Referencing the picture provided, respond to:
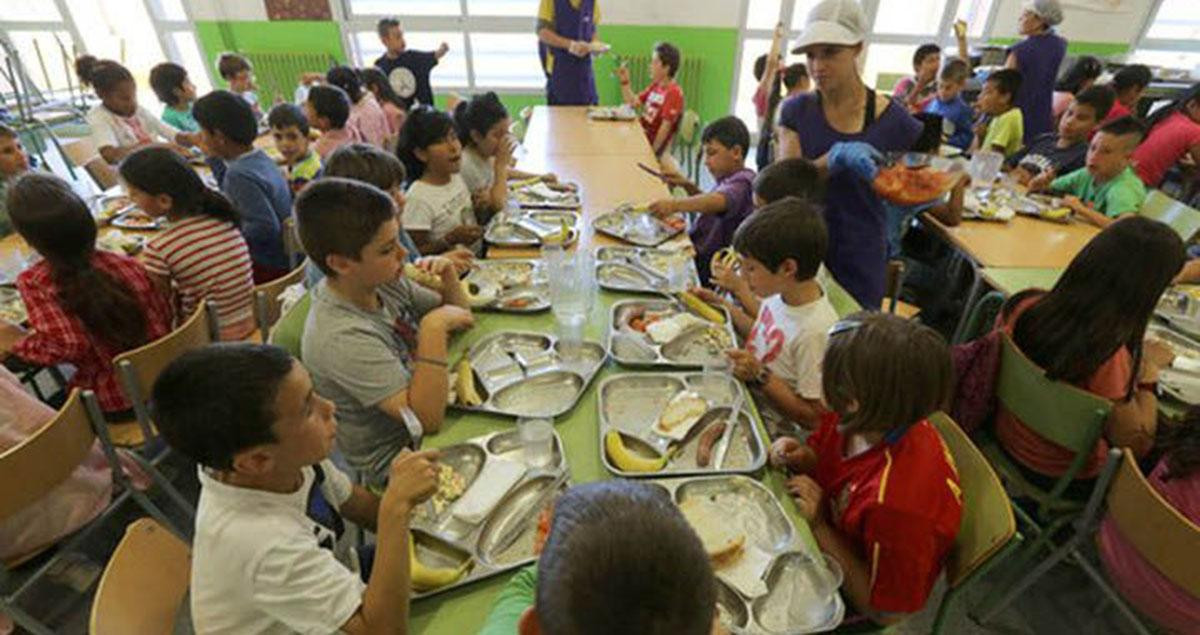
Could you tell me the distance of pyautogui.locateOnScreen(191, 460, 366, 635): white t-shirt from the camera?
1.00 metres

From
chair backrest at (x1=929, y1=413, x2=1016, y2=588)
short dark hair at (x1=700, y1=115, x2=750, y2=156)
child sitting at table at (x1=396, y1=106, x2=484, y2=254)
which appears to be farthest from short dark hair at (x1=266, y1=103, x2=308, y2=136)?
chair backrest at (x1=929, y1=413, x2=1016, y2=588)

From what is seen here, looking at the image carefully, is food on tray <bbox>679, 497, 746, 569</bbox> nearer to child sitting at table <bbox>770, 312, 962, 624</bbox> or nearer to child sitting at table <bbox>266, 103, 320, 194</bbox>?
child sitting at table <bbox>770, 312, 962, 624</bbox>

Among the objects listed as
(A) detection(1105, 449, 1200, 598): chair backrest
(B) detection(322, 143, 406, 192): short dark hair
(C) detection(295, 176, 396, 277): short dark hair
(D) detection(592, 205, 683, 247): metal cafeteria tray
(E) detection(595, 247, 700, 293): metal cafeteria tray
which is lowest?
(A) detection(1105, 449, 1200, 598): chair backrest

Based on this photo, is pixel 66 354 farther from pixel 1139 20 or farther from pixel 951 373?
pixel 1139 20

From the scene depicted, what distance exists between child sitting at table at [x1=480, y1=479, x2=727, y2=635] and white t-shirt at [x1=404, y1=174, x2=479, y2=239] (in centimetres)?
227

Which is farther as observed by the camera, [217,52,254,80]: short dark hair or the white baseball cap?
[217,52,254,80]: short dark hair

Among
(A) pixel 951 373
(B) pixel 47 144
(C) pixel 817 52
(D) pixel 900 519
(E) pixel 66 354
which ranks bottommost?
(B) pixel 47 144

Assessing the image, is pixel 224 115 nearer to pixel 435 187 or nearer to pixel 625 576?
pixel 435 187

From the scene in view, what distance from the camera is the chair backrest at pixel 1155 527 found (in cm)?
131

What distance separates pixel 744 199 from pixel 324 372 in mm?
2232

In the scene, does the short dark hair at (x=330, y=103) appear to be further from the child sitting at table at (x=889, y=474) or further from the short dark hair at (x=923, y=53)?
the short dark hair at (x=923, y=53)

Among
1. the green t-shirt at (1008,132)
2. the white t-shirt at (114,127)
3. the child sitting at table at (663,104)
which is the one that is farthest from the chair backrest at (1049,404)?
the white t-shirt at (114,127)

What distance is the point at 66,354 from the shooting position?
200 cm

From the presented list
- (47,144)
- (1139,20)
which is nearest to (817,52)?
(1139,20)
